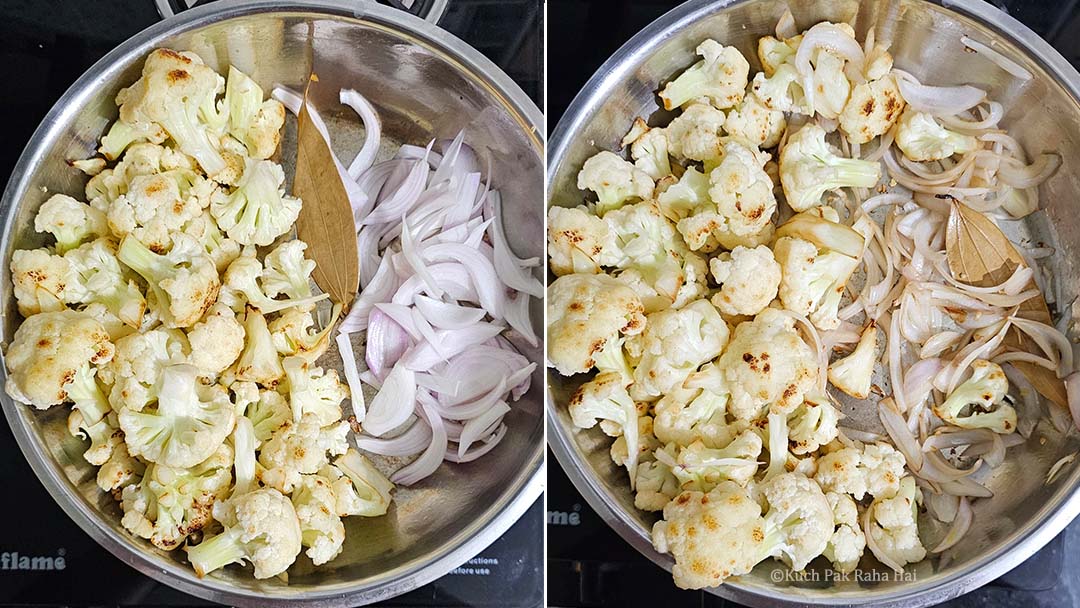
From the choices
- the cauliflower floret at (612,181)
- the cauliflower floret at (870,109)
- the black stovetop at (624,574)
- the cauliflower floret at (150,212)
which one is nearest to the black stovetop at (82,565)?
the black stovetop at (624,574)

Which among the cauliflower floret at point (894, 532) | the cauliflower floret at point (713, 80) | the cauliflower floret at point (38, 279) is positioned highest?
the cauliflower floret at point (713, 80)

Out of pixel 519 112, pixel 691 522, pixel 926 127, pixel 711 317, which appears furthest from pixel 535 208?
pixel 926 127

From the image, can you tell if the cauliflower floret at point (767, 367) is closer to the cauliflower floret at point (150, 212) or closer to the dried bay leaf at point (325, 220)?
the dried bay leaf at point (325, 220)

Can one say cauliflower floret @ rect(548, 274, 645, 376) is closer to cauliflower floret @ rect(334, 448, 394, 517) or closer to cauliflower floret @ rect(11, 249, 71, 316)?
cauliflower floret @ rect(334, 448, 394, 517)

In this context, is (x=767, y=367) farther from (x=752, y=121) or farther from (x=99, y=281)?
(x=99, y=281)

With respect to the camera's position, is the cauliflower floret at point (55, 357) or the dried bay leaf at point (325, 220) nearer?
the cauliflower floret at point (55, 357)

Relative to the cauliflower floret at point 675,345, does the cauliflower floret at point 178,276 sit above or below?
above

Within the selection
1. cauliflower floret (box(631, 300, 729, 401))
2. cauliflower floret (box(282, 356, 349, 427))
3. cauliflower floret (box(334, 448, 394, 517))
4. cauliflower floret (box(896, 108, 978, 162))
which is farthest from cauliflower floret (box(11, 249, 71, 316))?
cauliflower floret (box(896, 108, 978, 162))
